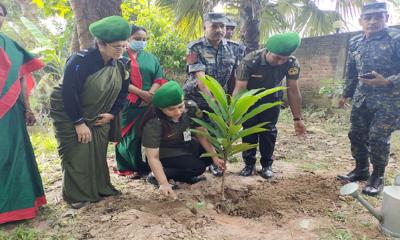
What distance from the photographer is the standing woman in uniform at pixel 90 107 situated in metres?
2.21

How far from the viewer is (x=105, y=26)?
215 cm

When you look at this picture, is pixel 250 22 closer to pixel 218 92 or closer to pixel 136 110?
pixel 136 110

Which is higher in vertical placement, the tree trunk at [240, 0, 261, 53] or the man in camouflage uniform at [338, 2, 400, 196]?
the tree trunk at [240, 0, 261, 53]

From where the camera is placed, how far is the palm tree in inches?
222

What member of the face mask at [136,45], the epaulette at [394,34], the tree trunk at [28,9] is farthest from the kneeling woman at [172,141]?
the tree trunk at [28,9]

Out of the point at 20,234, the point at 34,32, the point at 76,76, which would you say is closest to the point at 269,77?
the point at 76,76

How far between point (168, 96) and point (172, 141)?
0.54 meters

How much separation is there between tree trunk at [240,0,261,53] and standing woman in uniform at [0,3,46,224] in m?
4.06

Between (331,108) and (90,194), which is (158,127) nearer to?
(90,194)

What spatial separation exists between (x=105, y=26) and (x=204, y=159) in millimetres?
1488

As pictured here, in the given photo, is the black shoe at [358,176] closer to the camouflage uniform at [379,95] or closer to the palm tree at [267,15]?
the camouflage uniform at [379,95]

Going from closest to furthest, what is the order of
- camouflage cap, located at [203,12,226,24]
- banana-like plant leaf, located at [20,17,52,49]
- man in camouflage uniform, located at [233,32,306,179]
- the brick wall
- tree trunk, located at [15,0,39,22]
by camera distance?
1. man in camouflage uniform, located at [233,32,306,179]
2. camouflage cap, located at [203,12,226,24]
3. banana-like plant leaf, located at [20,17,52,49]
4. the brick wall
5. tree trunk, located at [15,0,39,22]

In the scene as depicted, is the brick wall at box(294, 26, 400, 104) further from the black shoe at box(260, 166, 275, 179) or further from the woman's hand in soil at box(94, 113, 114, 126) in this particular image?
the woman's hand in soil at box(94, 113, 114, 126)

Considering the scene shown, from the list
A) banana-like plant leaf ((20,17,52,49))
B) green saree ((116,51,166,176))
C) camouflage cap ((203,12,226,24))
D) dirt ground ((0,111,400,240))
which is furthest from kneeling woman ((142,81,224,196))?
banana-like plant leaf ((20,17,52,49))
